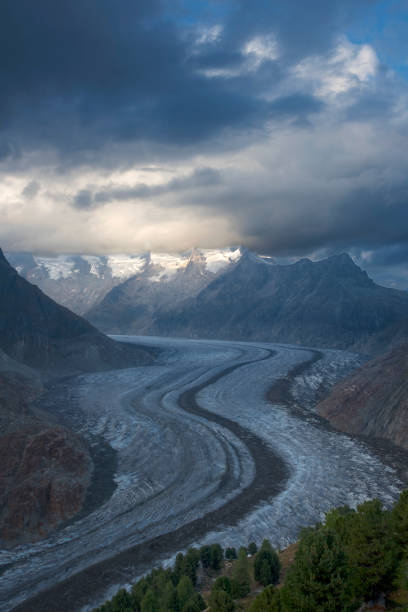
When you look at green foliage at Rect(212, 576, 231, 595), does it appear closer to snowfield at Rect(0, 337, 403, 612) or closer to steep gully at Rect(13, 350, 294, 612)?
snowfield at Rect(0, 337, 403, 612)

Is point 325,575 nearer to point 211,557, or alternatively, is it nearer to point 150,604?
point 150,604

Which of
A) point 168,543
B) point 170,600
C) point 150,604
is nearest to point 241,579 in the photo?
point 170,600

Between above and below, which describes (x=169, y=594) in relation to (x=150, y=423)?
above

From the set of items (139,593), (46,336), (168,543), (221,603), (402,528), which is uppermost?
(402,528)

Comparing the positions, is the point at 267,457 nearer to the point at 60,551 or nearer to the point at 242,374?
the point at 60,551

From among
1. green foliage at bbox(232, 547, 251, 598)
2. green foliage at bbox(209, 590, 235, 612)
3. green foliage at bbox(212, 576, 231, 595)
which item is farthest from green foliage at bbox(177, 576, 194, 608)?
green foliage at bbox(209, 590, 235, 612)

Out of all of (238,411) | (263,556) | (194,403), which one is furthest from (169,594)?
(194,403)
